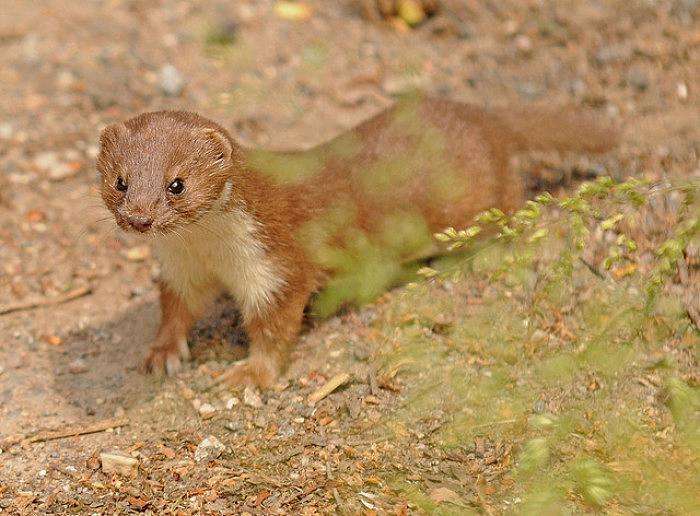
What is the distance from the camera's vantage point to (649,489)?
3684 mm

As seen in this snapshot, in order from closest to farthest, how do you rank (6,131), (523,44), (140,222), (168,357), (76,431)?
(140,222), (76,431), (168,357), (6,131), (523,44)

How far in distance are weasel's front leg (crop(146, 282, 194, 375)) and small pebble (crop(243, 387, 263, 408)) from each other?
0.46 metres

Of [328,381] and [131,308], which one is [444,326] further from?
[131,308]

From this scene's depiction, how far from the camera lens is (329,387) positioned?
4523 millimetres

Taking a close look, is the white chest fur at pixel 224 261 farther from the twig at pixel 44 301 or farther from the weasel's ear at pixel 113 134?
the twig at pixel 44 301

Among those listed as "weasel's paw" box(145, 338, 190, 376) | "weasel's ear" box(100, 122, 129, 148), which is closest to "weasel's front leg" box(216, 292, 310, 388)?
"weasel's paw" box(145, 338, 190, 376)

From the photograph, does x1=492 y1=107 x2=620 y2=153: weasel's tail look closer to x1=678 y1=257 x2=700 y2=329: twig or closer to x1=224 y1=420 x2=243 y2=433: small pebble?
x1=678 y1=257 x2=700 y2=329: twig

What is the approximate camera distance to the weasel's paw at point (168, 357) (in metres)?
4.87

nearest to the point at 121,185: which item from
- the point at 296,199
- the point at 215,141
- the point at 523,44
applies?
the point at 215,141

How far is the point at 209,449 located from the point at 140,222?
105cm

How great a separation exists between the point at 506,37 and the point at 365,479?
422 centimetres

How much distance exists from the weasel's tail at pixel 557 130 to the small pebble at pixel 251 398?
2195 mm

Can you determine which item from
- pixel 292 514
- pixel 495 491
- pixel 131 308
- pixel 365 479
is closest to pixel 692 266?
pixel 495 491

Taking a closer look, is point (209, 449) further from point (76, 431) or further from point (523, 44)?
point (523, 44)
